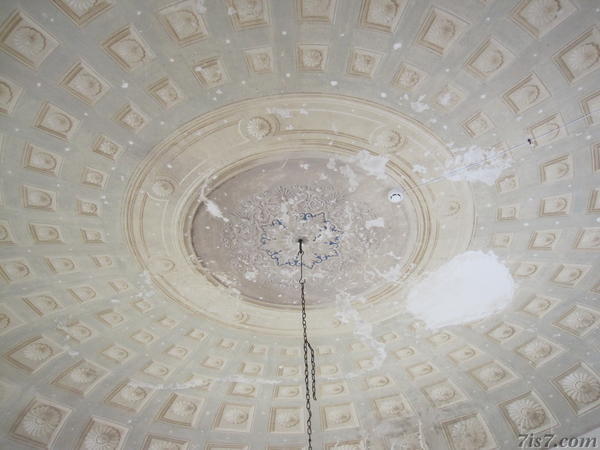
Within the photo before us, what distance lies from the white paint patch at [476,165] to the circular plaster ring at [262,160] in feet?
0.59

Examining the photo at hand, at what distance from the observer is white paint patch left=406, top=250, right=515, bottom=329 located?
8.66 metres

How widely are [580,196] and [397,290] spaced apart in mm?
3950

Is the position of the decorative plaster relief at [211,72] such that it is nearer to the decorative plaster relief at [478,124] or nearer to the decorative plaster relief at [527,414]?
the decorative plaster relief at [478,124]

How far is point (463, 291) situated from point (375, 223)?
2769 millimetres

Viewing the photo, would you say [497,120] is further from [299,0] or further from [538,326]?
[538,326]

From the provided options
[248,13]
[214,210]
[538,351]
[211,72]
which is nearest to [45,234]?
[214,210]

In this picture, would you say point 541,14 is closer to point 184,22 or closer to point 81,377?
point 184,22

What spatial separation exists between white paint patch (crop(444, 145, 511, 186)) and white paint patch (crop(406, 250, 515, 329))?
1881 millimetres

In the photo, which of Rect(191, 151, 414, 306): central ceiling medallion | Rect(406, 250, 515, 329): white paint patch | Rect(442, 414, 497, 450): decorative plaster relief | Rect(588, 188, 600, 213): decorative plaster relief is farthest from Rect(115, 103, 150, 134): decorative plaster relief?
Rect(442, 414, 497, 450): decorative plaster relief

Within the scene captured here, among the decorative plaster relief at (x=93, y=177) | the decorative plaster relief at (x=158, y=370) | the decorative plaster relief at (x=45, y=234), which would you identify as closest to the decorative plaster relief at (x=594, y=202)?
the decorative plaster relief at (x=93, y=177)

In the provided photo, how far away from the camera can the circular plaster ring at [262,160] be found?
265 inches

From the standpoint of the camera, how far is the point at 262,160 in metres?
7.34

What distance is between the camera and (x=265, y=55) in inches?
239

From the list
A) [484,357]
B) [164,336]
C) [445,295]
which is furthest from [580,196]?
[164,336]
